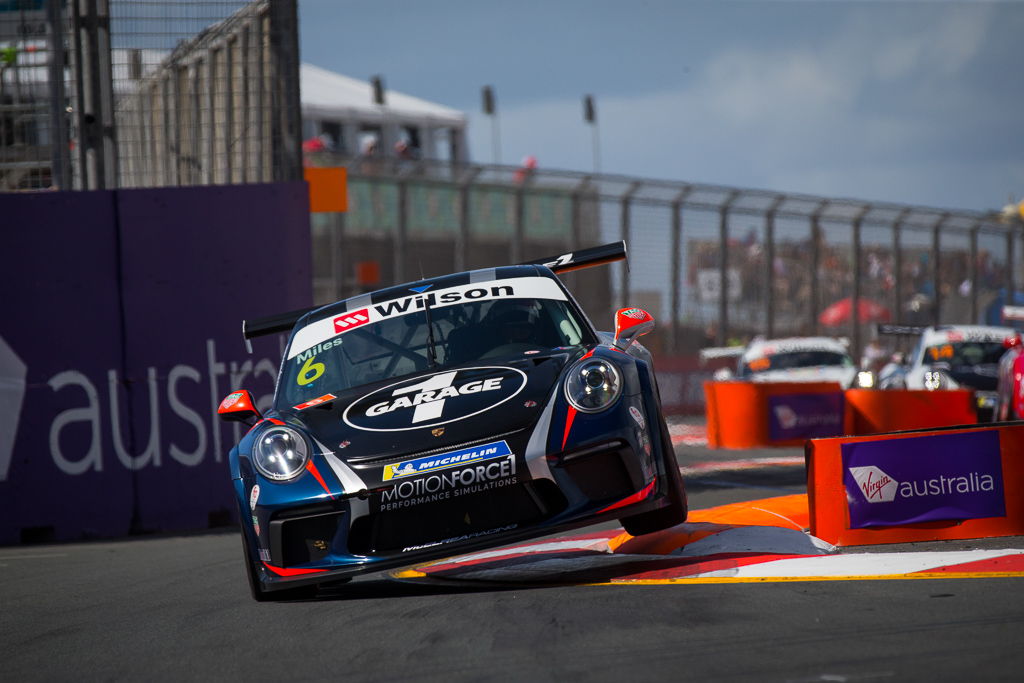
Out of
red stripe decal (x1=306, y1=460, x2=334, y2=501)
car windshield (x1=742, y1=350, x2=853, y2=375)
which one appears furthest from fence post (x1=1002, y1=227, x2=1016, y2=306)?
red stripe decal (x1=306, y1=460, x2=334, y2=501)

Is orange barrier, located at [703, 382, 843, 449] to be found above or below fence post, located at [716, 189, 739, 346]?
below

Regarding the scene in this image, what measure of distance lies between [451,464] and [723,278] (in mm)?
17342

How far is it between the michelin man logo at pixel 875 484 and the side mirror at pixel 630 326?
3.92 ft

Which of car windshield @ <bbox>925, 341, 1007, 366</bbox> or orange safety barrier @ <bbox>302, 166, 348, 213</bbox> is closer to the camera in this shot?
orange safety barrier @ <bbox>302, 166, 348, 213</bbox>

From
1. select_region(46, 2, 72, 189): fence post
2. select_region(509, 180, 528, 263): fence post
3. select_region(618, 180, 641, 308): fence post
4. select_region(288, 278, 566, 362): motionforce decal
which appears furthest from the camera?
select_region(509, 180, 528, 263): fence post

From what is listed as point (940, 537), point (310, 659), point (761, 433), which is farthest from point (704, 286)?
point (310, 659)

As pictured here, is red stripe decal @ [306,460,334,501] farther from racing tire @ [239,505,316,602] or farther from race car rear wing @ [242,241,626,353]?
race car rear wing @ [242,241,626,353]

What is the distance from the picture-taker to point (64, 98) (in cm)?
1104

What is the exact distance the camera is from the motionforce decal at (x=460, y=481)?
539 cm

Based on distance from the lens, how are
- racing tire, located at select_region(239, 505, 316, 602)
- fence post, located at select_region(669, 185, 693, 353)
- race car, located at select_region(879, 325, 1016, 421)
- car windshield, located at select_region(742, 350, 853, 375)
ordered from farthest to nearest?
1. fence post, located at select_region(669, 185, 693, 353)
2. car windshield, located at select_region(742, 350, 853, 375)
3. race car, located at select_region(879, 325, 1016, 421)
4. racing tire, located at select_region(239, 505, 316, 602)

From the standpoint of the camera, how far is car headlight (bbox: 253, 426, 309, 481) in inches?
222

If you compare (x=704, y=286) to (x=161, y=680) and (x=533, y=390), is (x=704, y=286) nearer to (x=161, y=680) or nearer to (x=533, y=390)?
(x=533, y=390)

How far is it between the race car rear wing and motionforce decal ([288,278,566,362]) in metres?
0.28

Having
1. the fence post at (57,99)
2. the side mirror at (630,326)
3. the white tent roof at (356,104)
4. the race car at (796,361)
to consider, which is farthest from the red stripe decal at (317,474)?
the white tent roof at (356,104)
